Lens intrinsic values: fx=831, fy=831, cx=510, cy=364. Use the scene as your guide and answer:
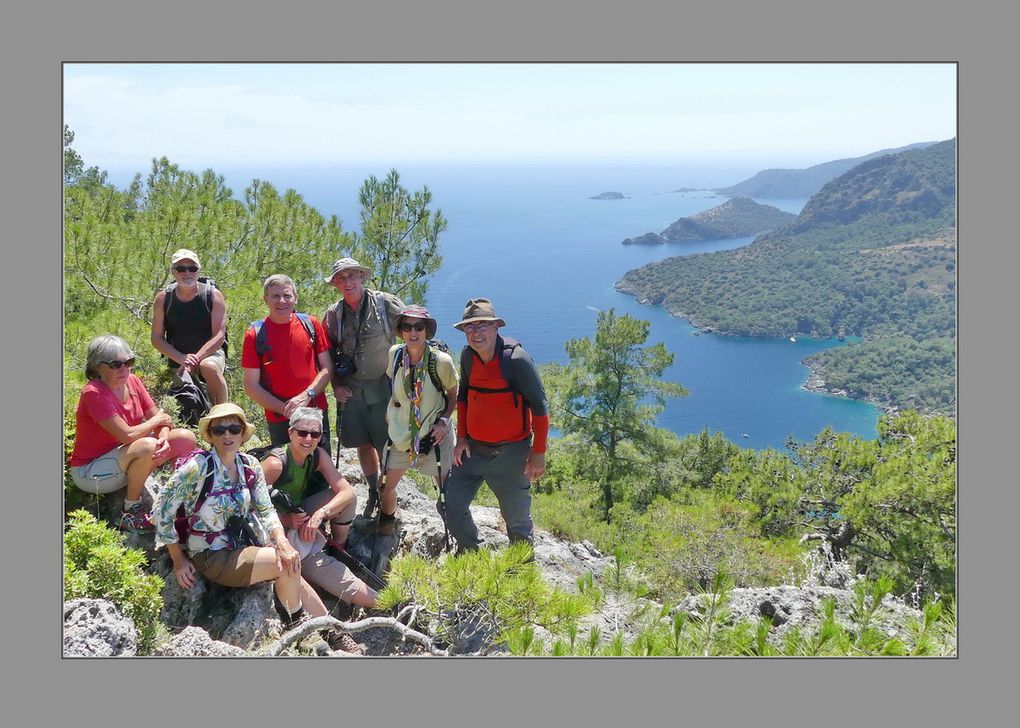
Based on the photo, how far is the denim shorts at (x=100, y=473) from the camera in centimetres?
442

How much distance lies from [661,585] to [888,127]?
93.4 metres

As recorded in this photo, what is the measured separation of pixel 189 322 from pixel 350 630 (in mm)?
2174

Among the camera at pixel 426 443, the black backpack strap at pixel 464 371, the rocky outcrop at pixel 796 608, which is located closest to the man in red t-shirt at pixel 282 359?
the camera at pixel 426 443

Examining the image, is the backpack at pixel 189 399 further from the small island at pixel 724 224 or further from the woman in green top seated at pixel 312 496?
the small island at pixel 724 224

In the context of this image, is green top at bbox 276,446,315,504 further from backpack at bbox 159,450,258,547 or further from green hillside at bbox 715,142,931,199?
green hillside at bbox 715,142,931,199

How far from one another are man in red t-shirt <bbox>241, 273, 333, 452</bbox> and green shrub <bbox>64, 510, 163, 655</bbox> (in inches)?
43.2

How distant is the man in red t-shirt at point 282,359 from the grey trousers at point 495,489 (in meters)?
0.85

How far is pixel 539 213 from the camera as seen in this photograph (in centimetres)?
14675

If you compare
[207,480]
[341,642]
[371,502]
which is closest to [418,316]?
[207,480]

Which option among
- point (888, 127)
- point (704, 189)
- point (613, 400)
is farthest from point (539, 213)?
point (613, 400)

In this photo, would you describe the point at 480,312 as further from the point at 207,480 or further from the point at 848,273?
the point at 848,273

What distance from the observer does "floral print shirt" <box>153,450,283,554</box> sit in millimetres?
3963

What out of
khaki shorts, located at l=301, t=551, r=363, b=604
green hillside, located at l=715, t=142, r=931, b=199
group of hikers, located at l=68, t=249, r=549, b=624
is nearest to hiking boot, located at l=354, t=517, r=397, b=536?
group of hikers, located at l=68, t=249, r=549, b=624

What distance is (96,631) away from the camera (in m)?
3.81
